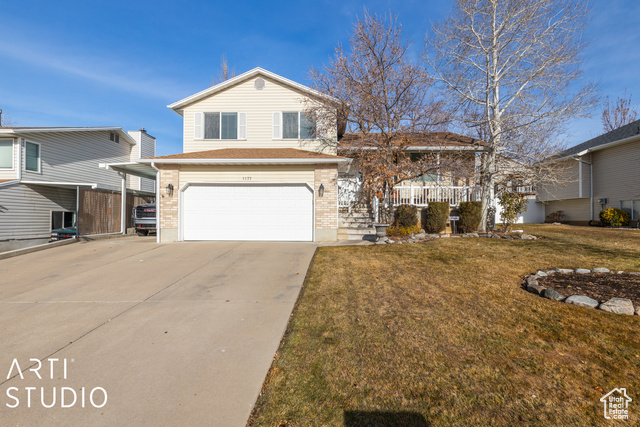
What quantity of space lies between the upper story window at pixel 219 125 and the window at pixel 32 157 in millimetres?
7831

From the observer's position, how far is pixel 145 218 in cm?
1433

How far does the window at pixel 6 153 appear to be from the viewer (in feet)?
43.7

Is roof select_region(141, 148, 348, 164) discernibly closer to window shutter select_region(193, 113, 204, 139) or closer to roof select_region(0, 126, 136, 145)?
window shutter select_region(193, 113, 204, 139)

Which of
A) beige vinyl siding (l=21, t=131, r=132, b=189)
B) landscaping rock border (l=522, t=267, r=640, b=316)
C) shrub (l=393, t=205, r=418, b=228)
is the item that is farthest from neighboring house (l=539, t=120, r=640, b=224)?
beige vinyl siding (l=21, t=131, r=132, b=189)

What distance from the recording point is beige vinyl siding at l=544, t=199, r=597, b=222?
19.0 m

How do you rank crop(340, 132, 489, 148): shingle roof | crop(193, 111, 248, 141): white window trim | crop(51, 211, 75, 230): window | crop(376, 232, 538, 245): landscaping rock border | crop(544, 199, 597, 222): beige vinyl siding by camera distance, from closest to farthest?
1. crop(376, 232, 538, 245): landscaping rock border
2. crop(340, 132, 489, 148): shingle roof
3. crop(193, 111, 248, 141): white window trim
4. crop(51, 211, 75, 230): window
5. crop(544, 199, 597, 222): beige vinyl siding

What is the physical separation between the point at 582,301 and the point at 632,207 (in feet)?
58.5

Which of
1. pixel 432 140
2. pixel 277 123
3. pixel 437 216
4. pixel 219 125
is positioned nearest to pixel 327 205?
pixel 437 216

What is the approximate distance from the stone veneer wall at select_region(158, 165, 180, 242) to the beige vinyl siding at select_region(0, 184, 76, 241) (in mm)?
7434

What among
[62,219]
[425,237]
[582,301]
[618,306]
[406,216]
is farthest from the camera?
[62,219]

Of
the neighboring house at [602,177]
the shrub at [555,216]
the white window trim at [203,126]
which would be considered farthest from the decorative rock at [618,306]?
the shrub at [555,216]

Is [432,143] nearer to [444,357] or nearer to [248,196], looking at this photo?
[248,196]

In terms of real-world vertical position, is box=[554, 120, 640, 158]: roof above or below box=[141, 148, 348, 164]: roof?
above

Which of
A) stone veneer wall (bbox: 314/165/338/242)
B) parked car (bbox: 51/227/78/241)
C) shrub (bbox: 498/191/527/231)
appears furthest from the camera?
parked car (bbox: 51/227/78/241)
